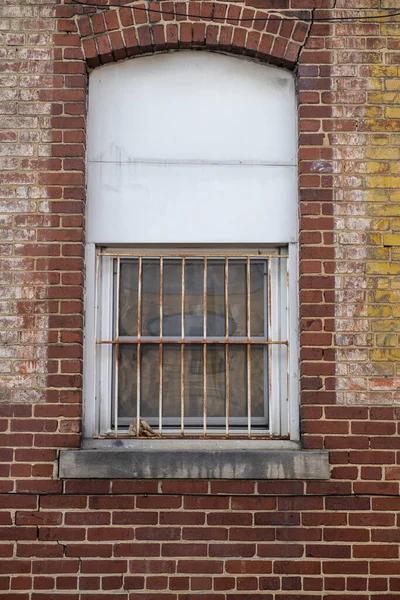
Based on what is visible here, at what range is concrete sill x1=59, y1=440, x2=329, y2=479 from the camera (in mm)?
4664

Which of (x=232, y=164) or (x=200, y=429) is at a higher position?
(x=232, y=164)

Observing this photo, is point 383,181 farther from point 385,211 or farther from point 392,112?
point 392,112

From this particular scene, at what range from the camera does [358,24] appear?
198 inches

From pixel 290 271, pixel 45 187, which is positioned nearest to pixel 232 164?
pixel 290 271

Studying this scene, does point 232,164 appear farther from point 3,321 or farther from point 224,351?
point 3,321

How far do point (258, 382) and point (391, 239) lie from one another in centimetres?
129

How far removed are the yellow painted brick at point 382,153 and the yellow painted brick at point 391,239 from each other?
517 millimetres

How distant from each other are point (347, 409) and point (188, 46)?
263cm

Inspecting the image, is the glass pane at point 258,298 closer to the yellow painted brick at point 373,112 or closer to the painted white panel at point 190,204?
the painted white panel at point 190,204

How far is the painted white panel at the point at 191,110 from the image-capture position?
508 cm

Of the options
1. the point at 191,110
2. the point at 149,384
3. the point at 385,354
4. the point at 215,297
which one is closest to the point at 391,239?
the point at 385,354

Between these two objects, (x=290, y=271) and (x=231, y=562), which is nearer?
(x=231, y=562)

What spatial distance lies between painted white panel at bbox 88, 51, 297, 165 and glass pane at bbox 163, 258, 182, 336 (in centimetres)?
74

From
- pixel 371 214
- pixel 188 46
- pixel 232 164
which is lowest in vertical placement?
pixel 371 214
